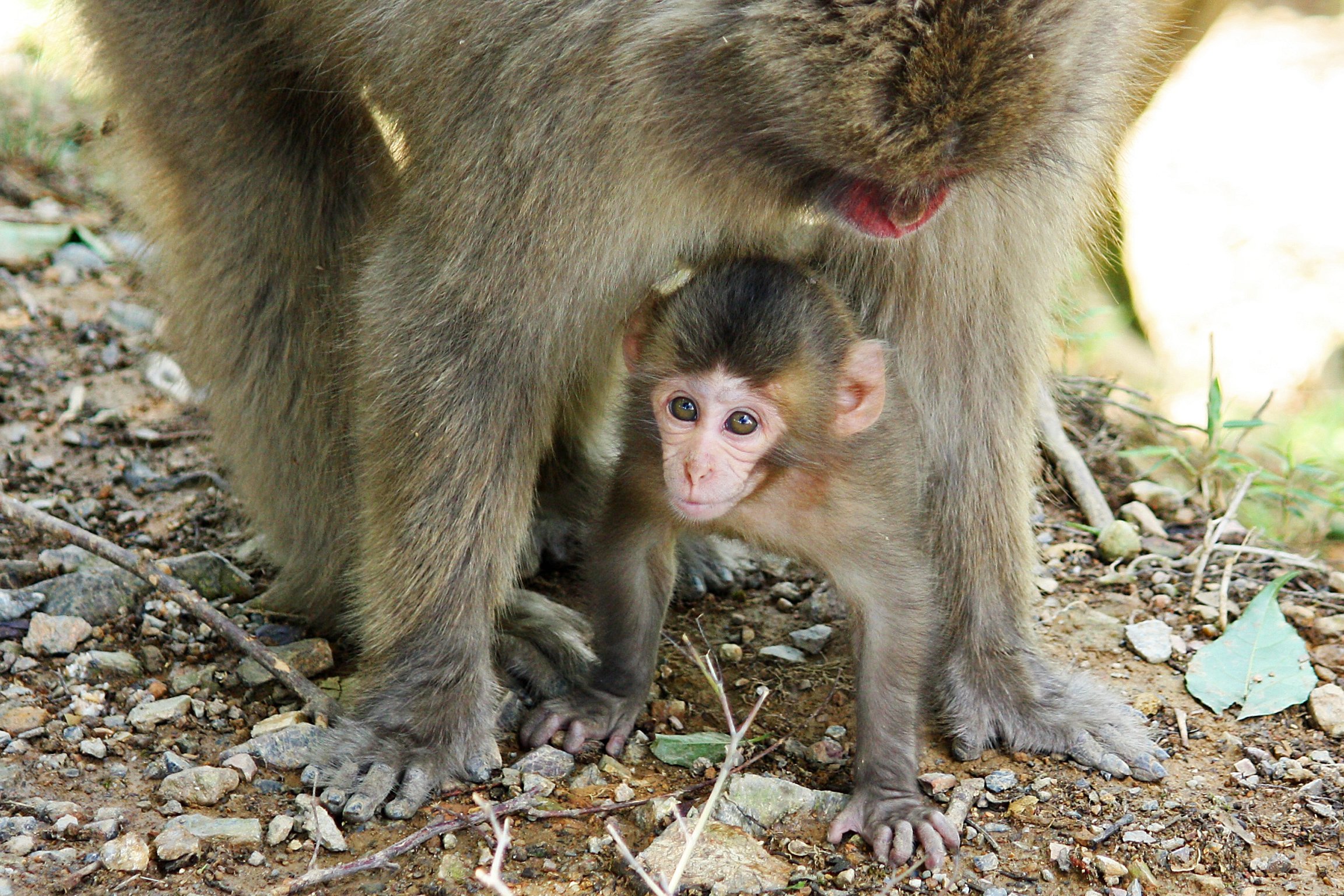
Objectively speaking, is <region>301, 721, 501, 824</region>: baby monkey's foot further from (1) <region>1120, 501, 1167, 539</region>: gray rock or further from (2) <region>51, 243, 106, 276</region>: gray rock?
(2) <region>51, 243, 106, 276</region>: gray rock

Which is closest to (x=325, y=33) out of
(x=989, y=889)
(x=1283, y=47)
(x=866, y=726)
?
(x=866, y=726)

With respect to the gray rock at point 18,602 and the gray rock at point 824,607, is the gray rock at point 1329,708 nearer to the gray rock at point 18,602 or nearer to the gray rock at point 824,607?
the gray rock at point 824,607

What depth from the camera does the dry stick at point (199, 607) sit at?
3443 mm

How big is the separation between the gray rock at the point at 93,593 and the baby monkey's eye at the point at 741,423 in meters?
1.75

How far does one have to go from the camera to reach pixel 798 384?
3131 millimetres

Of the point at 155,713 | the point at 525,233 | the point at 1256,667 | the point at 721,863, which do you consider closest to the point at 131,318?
the point at 155,713

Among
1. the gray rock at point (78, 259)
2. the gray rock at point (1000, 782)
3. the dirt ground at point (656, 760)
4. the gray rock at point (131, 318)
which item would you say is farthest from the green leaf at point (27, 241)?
the gray rock at point (1000, 782)

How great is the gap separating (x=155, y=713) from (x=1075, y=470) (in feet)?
9.47

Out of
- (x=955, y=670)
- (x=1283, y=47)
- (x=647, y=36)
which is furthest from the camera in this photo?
(x=1283, y=47)

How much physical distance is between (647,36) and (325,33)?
0.92 meters

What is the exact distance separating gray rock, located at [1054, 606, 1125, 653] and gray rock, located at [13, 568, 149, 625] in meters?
2.53

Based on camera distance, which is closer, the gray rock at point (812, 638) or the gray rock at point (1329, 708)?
the gray rock at point (1329, 708)

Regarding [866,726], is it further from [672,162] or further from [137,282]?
[137,282]

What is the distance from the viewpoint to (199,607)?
3514 millimetres
